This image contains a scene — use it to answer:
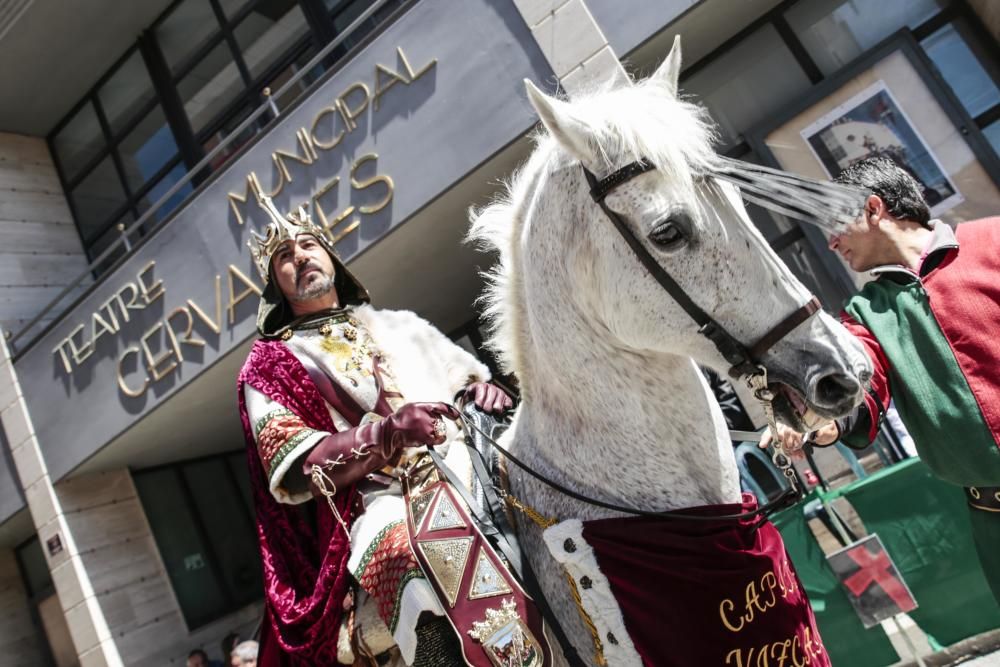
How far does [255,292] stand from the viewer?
22.5 feet

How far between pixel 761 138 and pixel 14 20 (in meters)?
9.20

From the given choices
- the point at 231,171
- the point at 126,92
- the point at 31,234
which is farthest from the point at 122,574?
the point at 126,92

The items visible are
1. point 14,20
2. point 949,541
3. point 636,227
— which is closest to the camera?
point 636,227

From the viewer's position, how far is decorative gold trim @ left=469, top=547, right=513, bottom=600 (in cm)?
174

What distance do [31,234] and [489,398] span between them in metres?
10.4

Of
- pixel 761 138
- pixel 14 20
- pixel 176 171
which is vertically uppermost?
pixel 14 20

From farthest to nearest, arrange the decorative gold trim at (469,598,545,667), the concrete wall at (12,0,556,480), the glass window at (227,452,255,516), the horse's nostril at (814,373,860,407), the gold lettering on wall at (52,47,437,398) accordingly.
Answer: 1. the glass window at (227,452,255,516)
2. the gold lettering on wall at (52,47,437,398)
3. the concrete wall at (12,0,556,480)
4. the decorative gold trim at (469,598,545,667)
5. the horse's nostril at (814,373,860,407)

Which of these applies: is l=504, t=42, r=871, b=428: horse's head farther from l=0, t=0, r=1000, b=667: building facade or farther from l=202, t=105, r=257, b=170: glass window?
l=202, t=105, r=257, b=170: glass window

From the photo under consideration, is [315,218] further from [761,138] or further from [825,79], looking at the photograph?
[825,79]

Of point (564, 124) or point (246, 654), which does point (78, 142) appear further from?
point (564, 124)

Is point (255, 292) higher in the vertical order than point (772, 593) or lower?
higher

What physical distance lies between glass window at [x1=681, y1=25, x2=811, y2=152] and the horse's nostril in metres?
5.15

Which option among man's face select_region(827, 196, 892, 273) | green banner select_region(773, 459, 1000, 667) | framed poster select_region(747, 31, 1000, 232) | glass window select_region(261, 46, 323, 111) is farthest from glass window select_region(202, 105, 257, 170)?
man's face select_region(827, 196, 892, 273)

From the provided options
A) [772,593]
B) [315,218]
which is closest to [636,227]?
[772,593]
